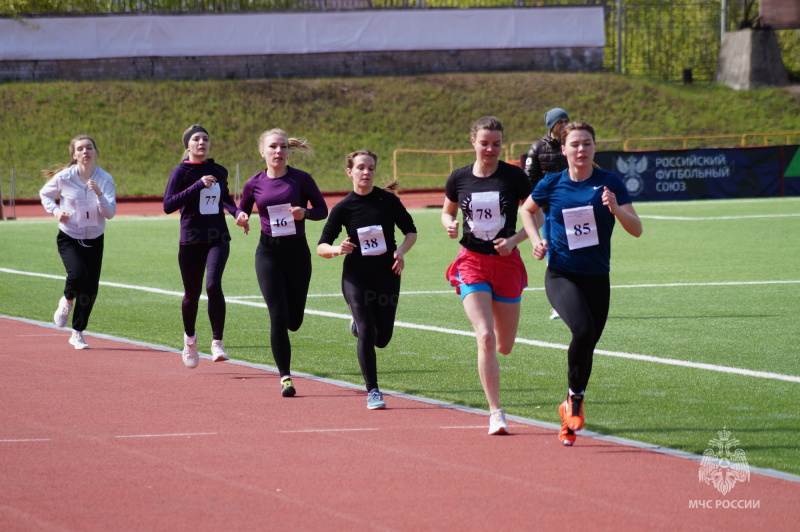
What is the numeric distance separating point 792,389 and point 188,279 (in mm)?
5383

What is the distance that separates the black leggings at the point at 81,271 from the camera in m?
11.0

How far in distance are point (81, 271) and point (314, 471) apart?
5594 millimetres

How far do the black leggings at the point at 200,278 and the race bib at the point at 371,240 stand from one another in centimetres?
217

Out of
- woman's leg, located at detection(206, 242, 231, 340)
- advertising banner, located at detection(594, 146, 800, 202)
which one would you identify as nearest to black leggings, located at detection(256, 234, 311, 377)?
woman's leg, located at detection(206, 242, 231, 340)

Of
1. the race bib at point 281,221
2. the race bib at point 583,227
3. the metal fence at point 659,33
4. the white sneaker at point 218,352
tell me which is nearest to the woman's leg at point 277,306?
the race bib at point 281,221

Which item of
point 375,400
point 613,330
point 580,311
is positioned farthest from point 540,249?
point 613,330

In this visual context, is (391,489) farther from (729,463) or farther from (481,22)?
(481,22)

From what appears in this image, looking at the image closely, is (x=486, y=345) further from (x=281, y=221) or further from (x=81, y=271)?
(x=81, y=271)

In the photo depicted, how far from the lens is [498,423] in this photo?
711 cm

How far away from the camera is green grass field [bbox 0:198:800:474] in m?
7.82

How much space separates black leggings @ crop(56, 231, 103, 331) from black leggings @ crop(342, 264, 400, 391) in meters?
3.91

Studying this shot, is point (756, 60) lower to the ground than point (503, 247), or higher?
higher

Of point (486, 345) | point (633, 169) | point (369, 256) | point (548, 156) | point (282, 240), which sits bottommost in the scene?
point (486, 345)

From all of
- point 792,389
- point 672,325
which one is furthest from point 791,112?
point 792,389
